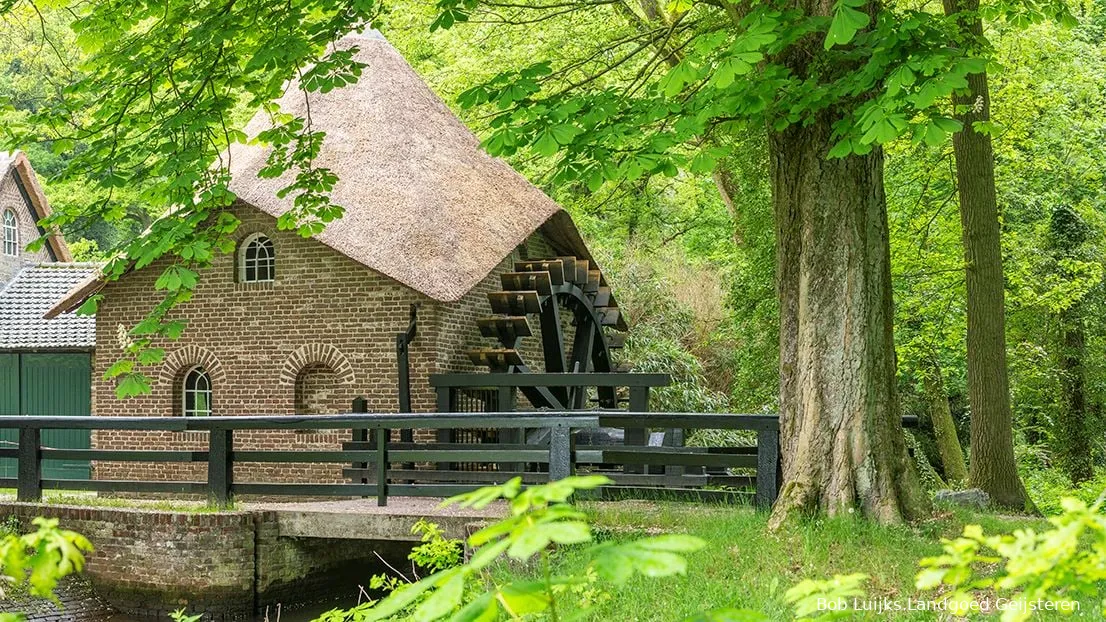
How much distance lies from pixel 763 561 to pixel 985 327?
6137 millimetres

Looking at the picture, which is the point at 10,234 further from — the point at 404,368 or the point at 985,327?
the point at 985,327

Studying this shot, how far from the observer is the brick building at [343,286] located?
1634cm

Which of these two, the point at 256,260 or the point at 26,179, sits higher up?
the point at 26,179

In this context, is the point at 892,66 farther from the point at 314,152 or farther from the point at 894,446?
the point at 314,152

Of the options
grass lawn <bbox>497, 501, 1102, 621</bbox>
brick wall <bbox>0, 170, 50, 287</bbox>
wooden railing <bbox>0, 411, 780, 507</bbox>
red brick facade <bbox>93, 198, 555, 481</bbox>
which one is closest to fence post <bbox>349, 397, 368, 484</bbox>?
red brick facade <bbox>93, 198, 555, 481</bbox>

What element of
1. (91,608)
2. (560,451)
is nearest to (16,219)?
(91,608)

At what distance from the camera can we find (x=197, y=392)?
1805 centimetres

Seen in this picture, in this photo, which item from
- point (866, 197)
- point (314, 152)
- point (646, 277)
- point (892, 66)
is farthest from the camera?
point (646, 277)

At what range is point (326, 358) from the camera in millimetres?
16812

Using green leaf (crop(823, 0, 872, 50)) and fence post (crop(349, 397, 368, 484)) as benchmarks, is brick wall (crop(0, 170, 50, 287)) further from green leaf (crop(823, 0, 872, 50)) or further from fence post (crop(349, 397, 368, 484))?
green leaf (crop(823, 0, 872, 50))

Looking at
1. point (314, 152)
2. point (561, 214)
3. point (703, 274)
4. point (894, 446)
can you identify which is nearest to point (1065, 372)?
point (703, 274)

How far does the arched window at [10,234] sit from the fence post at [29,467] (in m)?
14.1

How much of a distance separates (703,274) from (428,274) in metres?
11.7

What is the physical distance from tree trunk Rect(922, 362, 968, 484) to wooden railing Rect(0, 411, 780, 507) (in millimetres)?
8182
